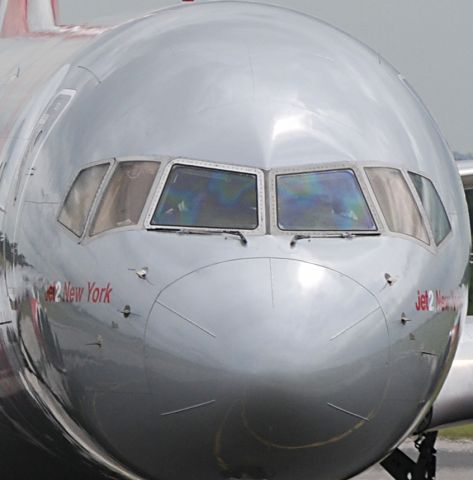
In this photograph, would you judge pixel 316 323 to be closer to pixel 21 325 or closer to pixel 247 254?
pixel 247 254

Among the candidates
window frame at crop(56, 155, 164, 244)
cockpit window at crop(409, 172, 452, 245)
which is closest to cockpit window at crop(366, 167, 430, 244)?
cockpit window at crop(409, 172, 452, 245)

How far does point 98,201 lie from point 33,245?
760mm

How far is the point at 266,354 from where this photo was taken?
34.6 feet

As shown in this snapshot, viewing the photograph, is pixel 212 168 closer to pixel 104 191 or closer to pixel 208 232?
pixel 208 232

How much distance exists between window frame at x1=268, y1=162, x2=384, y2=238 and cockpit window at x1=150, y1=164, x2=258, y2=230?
3.9 inches

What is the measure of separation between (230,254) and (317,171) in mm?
1001

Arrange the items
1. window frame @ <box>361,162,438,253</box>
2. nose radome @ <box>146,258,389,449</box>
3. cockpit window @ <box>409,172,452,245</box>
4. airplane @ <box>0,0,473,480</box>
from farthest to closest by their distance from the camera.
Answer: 1. cockpit window @ <box>409,172,452,245</box>
2. window frame @ <box>361,162,438,253</box>
3. airplane @ <box>0,0,473,480</box>
4. nose radome @ <box>146,258,389,449</box>

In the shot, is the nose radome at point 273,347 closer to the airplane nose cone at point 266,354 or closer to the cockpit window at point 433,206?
the airplane nose cone at point 266,354

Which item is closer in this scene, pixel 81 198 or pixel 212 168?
pixel 212 168

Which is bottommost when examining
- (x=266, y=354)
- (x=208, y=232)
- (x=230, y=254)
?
(x=266, y=354)

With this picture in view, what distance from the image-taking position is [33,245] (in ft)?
40.2

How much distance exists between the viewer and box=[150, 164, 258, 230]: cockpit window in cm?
1139

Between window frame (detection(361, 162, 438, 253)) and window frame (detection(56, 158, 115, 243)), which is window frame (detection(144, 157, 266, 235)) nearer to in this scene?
window frame (detection(56, 158, 115, 243))

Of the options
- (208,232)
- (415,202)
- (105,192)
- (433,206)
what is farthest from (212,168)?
(433,206)
